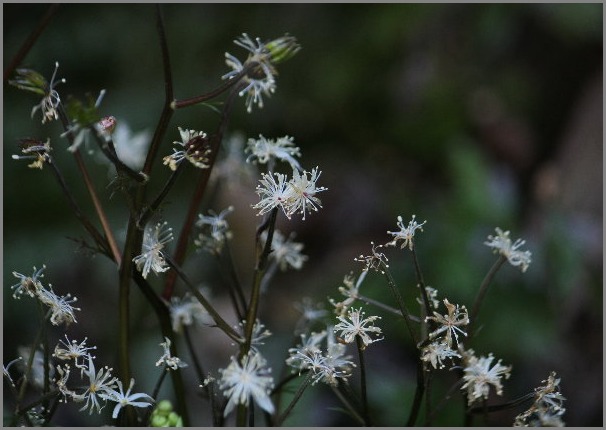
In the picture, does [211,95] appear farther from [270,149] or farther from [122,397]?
[122,397]

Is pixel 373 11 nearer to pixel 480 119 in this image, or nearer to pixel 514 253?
pixel 480 119

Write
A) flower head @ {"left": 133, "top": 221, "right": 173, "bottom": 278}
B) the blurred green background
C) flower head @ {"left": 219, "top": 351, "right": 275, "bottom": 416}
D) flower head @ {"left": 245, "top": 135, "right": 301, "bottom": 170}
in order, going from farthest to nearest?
the blurred green background → flower head @ {"left": 245, "top": 135, "right": 301, "bottom": 170} → flower head @ {"left": 133, "top": 221, "right": 173, "bottom": 278} → flower head @ {"left": 219, "top": 351, "right": 275, "bottom": 416}

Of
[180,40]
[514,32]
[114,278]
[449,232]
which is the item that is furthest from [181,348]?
[514,32]

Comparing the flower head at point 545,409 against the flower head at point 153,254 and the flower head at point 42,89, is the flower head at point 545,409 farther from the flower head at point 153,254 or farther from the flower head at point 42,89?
the flower head at point 42,89

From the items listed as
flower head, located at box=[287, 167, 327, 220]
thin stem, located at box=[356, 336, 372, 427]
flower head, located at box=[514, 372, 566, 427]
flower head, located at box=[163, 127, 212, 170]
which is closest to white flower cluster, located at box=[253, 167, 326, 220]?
flower head, located at box=[287, 167, 327, 220]

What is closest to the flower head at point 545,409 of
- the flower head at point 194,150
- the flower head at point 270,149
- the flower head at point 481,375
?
the flower head at point 481,375

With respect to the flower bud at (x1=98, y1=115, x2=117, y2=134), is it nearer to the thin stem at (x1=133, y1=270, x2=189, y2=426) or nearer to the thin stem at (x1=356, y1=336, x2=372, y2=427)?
the thin stem at (x1=133, y1=270, x2=189, y2=426)

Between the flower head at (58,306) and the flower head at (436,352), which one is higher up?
the flower head at (58,306)

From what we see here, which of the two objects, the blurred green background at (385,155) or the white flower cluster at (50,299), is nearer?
the white flower cluster at (50,299)
